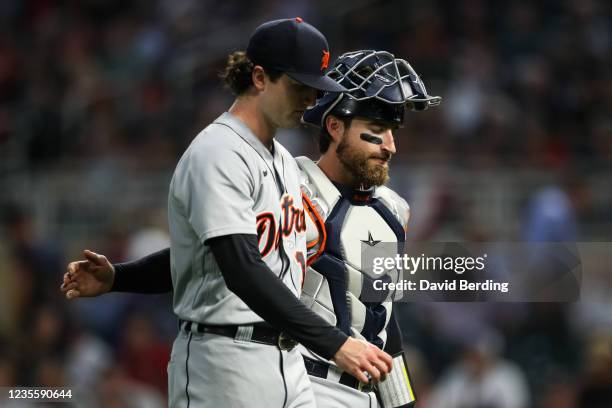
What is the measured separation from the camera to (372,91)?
3787 millimetres

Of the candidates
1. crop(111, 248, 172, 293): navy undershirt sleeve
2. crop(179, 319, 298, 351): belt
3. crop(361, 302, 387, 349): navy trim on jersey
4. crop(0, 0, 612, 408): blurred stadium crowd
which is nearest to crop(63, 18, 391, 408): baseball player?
crop(179, 319, 298, 351): belt

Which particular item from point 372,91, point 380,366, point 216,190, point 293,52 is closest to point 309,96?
point 293,52

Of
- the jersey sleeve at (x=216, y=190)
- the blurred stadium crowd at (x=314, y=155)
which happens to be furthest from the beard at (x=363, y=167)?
the blurred stadium crowd at (x=314, y=155)

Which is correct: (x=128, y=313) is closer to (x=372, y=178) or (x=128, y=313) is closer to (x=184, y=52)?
(x=184, y=52)

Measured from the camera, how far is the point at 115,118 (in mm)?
9930

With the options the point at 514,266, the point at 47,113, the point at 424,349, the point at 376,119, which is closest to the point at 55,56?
the point at 47,113

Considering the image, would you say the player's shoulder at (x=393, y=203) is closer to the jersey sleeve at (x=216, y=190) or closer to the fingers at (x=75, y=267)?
the jersey sleeve at (x=216, y=190)

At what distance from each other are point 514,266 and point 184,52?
5.88 meters

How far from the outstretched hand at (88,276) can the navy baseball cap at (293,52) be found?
0.83 meters

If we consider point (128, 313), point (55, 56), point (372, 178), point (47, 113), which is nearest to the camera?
point (372, 178)

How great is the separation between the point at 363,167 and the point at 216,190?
0.93m

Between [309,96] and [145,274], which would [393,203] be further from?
[145,274]

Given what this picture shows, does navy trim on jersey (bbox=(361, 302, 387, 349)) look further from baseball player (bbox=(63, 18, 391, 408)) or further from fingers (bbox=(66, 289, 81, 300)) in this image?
fingers (bbox=(66, 289, 81, 300))

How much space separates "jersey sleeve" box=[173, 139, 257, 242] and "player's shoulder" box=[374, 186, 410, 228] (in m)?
0.96
